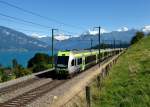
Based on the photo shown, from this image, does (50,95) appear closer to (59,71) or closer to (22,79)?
(22,79)

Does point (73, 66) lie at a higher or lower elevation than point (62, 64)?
lower

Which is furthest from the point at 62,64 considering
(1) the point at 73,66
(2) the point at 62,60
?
(1) the point at 73,66

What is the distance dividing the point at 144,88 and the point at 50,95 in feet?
23.7

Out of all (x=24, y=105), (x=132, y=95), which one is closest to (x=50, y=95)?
(x=24, y=105)

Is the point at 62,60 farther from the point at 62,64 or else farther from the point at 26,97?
the point at 26,97

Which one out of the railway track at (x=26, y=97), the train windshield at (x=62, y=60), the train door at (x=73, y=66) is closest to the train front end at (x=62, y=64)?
the train windshield at (x=62, y=60)

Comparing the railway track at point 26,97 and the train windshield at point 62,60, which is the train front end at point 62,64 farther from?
the railway track at point 26,97

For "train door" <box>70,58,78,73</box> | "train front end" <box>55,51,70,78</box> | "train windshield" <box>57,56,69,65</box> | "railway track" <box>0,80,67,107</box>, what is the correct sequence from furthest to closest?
"train door" <box>70,58,78,73</box> → "train windshield" <box>57,56,69,65</box> → "train front end" <box>55,51,70,78</box> → "railway track" <box>0,80,67,107</box>

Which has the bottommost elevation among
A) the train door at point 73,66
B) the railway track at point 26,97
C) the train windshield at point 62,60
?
the railway track at point 26,97

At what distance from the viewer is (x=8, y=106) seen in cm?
2284

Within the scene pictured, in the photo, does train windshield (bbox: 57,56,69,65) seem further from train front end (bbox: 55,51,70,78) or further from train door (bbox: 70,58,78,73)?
train door (bbox: 70,58,78,73)

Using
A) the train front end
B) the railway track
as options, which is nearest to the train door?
the train front end

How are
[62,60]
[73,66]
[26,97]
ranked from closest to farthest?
[26,97]
[62,60]
[73,66]

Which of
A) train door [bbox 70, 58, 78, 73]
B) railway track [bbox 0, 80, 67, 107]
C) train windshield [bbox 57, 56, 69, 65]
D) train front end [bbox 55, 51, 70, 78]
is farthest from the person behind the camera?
train door [bbox 70, 58, 78, 73]
